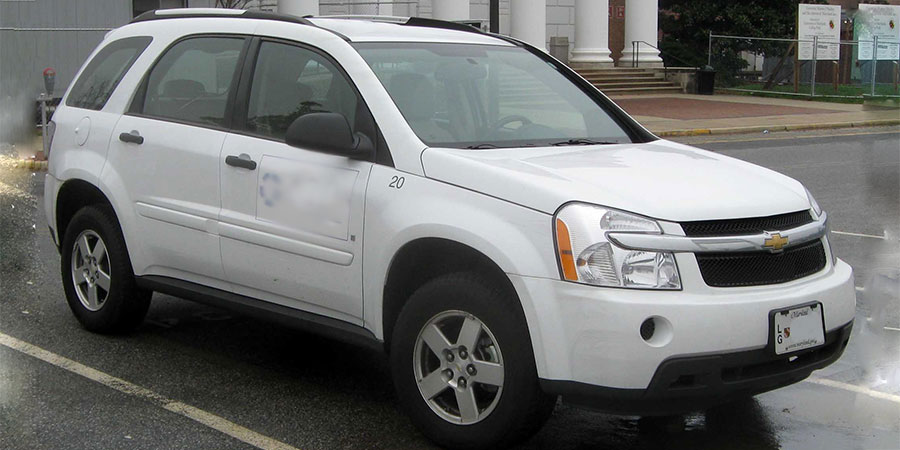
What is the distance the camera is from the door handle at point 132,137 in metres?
5.98

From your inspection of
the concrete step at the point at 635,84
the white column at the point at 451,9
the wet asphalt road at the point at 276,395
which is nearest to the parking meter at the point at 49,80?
the wet asphalt road at the point at 276,395

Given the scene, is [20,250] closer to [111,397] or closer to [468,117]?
[111,397]

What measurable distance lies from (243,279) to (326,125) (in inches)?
39.6

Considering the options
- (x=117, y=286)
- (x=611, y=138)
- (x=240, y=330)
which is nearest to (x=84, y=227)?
(x=117, y=286)

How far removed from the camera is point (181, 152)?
18.8 feet

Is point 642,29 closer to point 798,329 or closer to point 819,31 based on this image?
point 819,31

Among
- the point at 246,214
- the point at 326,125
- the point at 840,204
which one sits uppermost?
the point at 326,125

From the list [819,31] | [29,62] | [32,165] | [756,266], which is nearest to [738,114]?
[819,31]

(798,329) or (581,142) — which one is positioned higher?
(581,142)

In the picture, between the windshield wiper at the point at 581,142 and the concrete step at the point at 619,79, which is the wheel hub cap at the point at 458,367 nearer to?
the windshield wiper at the point at 581,142

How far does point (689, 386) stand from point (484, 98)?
1.84 m

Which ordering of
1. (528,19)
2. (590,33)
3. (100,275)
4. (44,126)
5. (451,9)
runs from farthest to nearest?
(590,33) < (528,19) < (451,9) < (44,126) < (100,275)

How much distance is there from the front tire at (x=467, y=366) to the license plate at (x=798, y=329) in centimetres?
88

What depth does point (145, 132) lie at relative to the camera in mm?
5992
